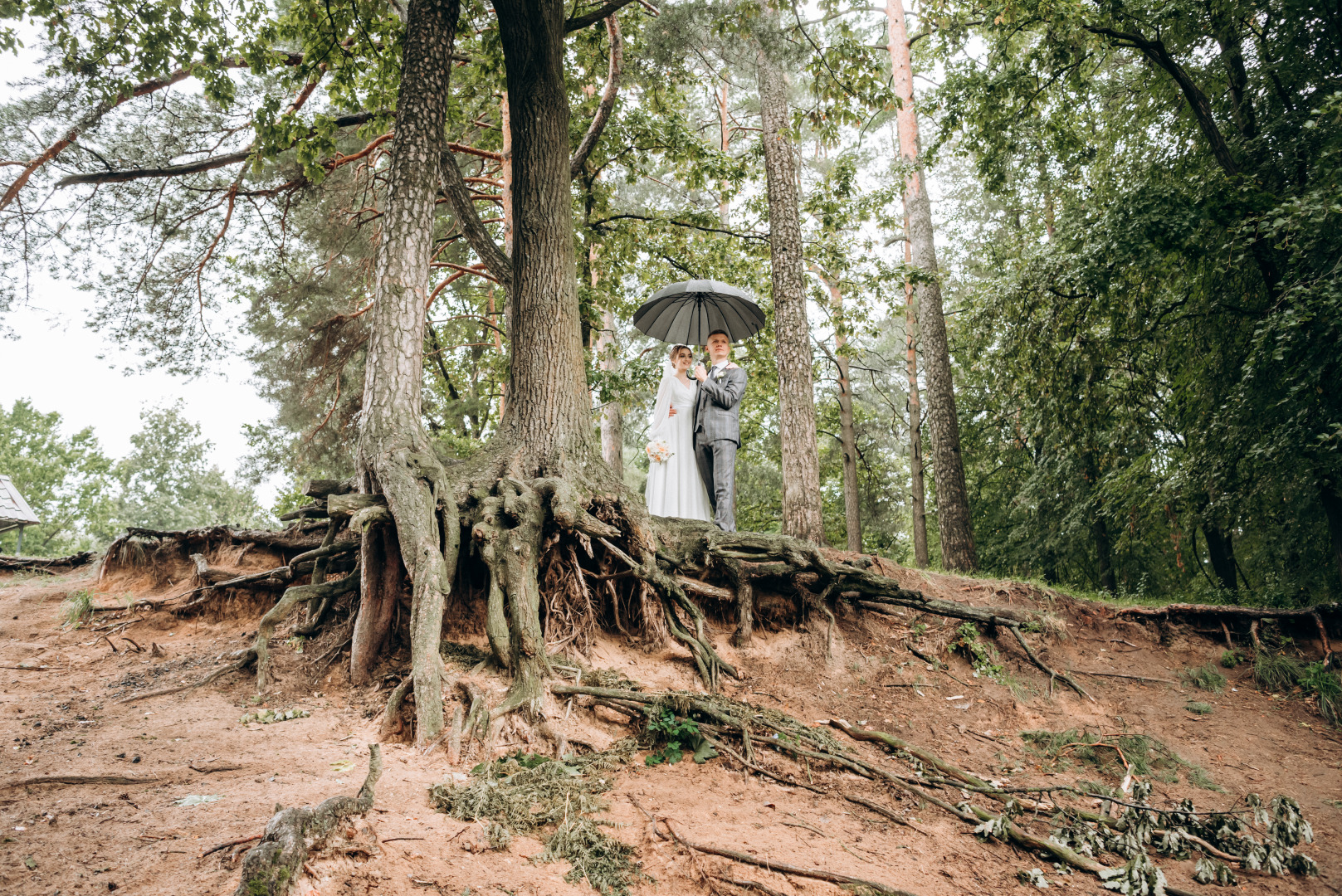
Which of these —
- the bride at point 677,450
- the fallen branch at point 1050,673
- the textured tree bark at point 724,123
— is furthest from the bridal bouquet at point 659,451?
the textured tree bark at point 724,123

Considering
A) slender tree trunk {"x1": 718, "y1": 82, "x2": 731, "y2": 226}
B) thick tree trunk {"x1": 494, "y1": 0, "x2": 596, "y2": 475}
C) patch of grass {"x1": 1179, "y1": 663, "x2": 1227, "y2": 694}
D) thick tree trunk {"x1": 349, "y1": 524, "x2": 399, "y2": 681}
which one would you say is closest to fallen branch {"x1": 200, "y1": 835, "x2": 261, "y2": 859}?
thick tree trunk {"x1": 349, "y1": 524, "x2": 399, "y2": 681}

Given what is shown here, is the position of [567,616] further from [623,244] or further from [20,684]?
[623,244]

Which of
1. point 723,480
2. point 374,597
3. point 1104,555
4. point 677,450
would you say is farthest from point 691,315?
point 1104,555

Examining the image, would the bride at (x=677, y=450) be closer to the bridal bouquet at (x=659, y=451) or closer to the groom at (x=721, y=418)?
the bridal bouquet at (x=659, y=451)

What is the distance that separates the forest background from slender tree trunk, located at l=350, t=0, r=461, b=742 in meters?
2.10

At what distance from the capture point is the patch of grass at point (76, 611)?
646 centimetres

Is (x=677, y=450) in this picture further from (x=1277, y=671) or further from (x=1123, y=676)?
(x=1277, y=671)

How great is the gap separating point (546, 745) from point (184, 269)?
9583mm

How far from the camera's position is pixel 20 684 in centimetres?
507

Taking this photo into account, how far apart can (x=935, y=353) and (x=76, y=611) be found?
12394 millimetres

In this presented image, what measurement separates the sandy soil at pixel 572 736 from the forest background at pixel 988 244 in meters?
2.93

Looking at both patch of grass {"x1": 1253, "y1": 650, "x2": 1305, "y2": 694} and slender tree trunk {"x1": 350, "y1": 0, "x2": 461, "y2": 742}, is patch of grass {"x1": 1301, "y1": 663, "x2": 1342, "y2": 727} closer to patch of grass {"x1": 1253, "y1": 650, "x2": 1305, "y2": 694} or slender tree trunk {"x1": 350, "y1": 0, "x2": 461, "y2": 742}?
patch of grass {"x1": 1253, "y1": 650, "x2": 1305, "y2": 694}

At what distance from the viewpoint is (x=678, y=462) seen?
779cm

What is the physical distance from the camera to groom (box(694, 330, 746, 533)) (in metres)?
7.39
